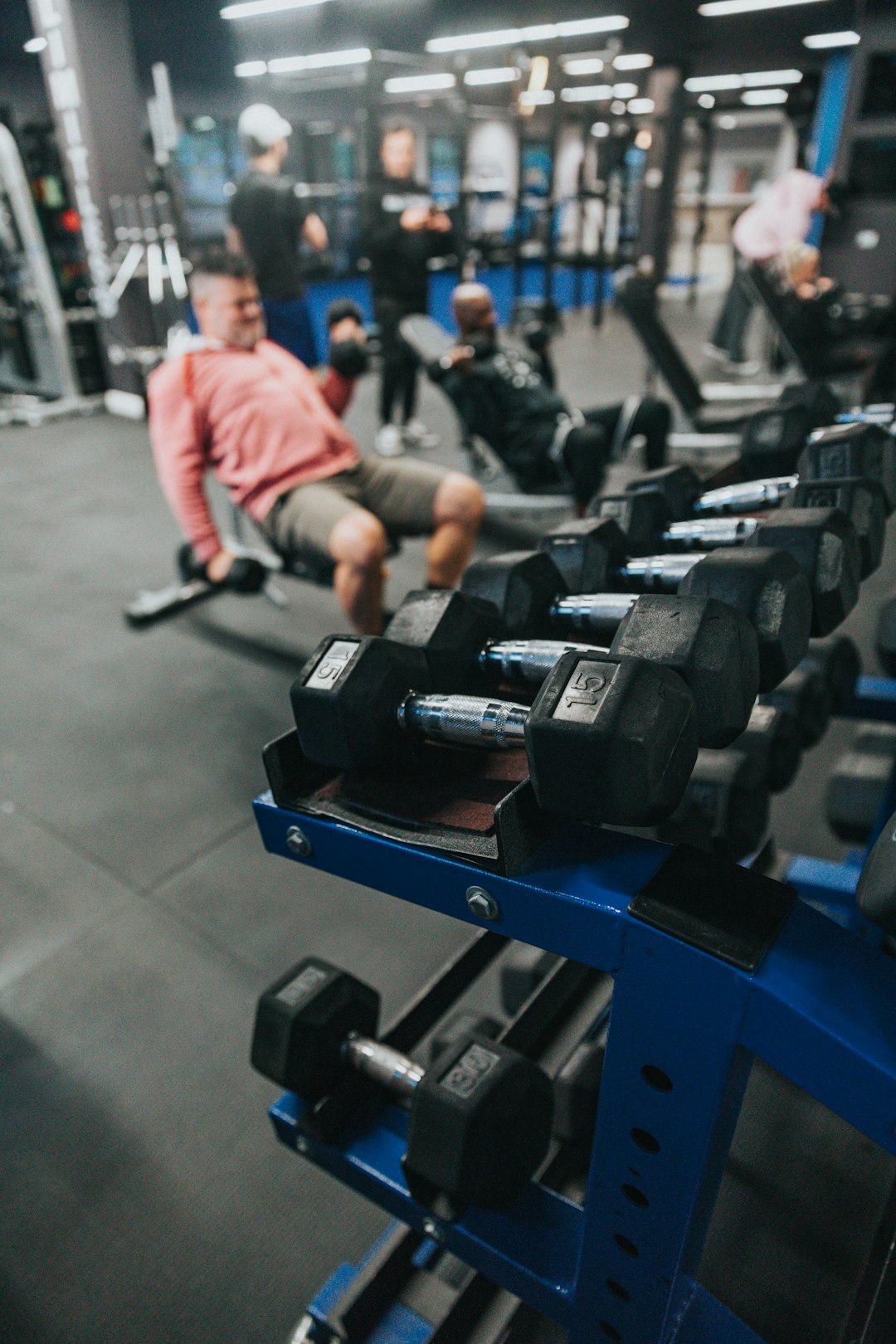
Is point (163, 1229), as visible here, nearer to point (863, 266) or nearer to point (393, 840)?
point (393, 840)

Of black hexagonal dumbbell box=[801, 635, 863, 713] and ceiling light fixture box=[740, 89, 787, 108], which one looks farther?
ceiling light fixture box=[740, 89, 787, 108]

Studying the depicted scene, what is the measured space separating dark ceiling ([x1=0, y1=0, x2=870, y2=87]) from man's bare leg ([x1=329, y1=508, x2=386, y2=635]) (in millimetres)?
4011

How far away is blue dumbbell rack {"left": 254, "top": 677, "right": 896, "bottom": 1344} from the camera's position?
48 cm

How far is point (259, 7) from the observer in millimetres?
5320

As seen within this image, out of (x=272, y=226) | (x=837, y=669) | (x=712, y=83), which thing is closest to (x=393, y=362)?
(x=272, y=226)

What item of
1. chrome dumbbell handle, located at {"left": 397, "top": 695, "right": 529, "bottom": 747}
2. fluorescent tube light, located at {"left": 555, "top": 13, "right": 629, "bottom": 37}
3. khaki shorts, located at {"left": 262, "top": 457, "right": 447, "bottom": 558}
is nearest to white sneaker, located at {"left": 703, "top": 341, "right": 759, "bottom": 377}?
fluorescent tube light, located at {"left": 555, "top": 13, "right": 629, "bottom": 37}

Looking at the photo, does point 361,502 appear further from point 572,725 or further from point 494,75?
point 494,75

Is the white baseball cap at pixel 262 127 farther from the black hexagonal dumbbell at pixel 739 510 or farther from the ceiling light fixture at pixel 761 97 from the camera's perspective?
the ceiling light fixture at pixel 761 97

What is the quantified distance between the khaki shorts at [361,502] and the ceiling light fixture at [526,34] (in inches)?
221

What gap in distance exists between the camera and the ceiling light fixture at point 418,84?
8.44 m

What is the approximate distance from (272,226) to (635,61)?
602cm

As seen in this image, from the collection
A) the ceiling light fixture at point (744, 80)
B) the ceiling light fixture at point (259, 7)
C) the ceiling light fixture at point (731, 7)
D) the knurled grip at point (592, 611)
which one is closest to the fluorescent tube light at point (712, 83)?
the ceiling light fixture at point (744, 80)

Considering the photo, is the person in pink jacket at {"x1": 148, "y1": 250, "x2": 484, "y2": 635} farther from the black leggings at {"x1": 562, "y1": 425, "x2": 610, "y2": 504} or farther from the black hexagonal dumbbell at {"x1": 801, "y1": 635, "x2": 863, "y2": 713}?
the black hexagonal dumbbell at {"x1": 801, "y1": 635, "x2": 863, "y2": 713}

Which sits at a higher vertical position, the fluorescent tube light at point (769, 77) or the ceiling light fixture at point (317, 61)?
the ceiling light fixture at point (317, 61)
